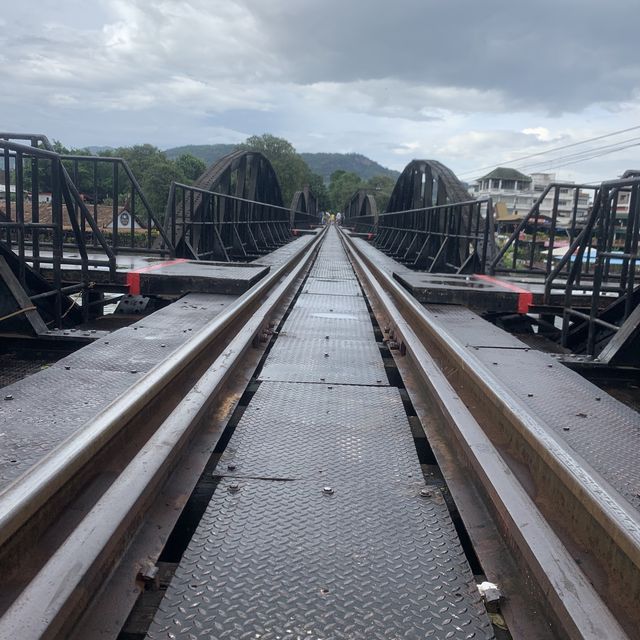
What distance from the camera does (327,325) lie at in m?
5.91

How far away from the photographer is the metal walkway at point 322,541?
167cm

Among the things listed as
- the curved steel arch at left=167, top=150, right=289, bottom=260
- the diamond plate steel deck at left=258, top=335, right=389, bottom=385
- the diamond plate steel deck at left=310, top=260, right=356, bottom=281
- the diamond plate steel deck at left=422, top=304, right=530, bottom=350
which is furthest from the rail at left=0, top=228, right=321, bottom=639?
A: the diamond plate steel deck at left=310, top=260, right=356, bottom=281

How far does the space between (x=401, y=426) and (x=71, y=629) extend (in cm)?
192

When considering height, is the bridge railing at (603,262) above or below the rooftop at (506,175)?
below

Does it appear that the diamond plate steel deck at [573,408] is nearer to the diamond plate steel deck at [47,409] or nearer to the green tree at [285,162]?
the diamond plate steel deck at [47,409]

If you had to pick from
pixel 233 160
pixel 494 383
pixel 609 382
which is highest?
pixel 233 160

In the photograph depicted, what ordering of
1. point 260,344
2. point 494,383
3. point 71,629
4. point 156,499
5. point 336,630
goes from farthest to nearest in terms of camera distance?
point 260,344
point 494,383
point 156,499
point 336,630
point 71,629

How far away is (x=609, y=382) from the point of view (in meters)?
5.10

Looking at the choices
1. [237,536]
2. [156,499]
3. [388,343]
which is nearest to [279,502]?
[237,536]

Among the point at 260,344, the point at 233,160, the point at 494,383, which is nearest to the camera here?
the point at 494,383

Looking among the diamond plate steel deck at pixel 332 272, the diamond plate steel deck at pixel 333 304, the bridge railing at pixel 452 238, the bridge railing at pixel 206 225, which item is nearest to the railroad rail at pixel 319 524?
the diamond plate steel deck at pixel 333 304

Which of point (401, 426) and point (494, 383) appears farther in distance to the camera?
point (494, 383)

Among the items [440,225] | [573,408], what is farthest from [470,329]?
[440,225]

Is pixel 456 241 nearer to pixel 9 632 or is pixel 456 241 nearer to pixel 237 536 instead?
pixel 237 536
